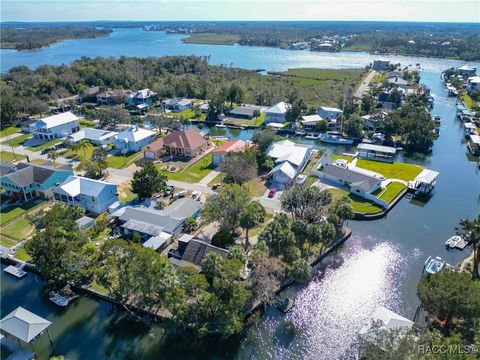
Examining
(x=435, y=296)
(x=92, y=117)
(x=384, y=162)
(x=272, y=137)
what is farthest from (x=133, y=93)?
(x=435, y=296)

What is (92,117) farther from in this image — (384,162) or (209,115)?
(384,162)

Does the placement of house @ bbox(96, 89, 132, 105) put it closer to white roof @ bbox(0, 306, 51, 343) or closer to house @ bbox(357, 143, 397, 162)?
house @ bbox(357, 143, 397, 162)

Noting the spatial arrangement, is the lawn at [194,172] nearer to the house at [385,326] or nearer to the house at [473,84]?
the house at [385,326]

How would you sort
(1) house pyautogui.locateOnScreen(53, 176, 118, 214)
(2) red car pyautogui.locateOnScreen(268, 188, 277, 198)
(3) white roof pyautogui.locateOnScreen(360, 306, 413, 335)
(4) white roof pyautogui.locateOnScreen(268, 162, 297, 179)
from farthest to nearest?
(4) white roof pyautogui.locateOnScreen(268, 162, 297, 179) < (2) red car pyautogui.locateOnScreen(268, 188, 277, 198) < (1) house pyautogui.locateOnScreen(53, 176, 118, 214) < (3) white roof pyautogui.locateOnScreen(360, 306, 413, 335)

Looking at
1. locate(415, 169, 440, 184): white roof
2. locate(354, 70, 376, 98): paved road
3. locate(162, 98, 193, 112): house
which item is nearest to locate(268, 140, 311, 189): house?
locate(415, 169, 440, 184): white roof

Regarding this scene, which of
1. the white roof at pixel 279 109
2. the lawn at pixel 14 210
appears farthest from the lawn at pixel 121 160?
the white roof at pixel 279 109

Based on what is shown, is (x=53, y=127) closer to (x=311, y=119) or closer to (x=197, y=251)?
(x=197, y=251)

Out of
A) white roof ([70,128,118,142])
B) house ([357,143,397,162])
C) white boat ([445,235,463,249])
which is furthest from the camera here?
white roof ([70,128,118,142])
